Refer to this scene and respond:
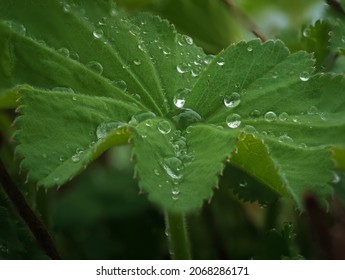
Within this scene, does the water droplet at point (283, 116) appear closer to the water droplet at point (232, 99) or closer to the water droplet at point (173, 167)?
the water droplet at point (232, 99)

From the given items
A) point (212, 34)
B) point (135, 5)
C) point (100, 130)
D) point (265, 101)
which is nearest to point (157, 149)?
point (100, 130)

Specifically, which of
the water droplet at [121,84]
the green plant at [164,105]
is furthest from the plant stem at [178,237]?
the water droplet at [121,84]

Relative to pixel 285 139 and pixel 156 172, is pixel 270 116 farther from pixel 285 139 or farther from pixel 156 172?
pixel 156 172

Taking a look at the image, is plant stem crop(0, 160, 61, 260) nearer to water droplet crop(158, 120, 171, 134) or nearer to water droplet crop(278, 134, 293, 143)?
water droplet crop(158, 120, 171, 134)

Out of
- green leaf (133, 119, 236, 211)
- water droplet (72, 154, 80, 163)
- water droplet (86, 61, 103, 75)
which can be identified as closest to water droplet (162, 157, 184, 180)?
green leaf (133, 119, 236, 211)

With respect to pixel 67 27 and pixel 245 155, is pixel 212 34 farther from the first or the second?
pixel 245 155

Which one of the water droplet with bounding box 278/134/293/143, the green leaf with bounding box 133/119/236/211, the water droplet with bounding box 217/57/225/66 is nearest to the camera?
the green leaf with bounding box 133/119/236/211
